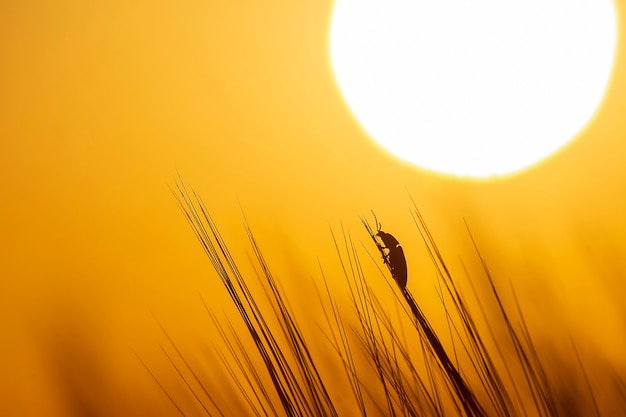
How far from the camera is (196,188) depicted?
1126mm

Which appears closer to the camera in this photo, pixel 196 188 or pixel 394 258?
pixel 394 258

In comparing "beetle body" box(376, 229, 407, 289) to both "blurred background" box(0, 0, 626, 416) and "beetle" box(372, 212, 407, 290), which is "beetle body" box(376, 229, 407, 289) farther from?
"blurred background" box(0, 0, 626, 416)

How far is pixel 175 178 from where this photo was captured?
113 cm

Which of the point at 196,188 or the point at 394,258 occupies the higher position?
the point at 196,188

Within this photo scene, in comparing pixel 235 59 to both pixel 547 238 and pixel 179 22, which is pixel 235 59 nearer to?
pixel 179 22

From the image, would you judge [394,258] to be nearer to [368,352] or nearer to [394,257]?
[394,257]

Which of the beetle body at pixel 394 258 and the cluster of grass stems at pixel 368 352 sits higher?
the beetle body at pixel 394 258

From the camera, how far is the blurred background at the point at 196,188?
42.0 inches

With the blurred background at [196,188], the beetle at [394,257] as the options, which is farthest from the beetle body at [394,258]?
the blurred background at [196,188]

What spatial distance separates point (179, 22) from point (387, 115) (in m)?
0.56

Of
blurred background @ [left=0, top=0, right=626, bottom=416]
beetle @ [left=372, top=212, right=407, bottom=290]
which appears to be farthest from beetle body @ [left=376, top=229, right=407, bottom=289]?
blurred background @ [left=0, top=0, right=626, bottom=416]

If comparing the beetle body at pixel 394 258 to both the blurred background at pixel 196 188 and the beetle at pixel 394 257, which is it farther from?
the blurred background at pixel 196 188

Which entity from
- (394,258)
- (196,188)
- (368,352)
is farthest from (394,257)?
(196,188)

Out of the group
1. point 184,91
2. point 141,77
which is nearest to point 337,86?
point 184,91
